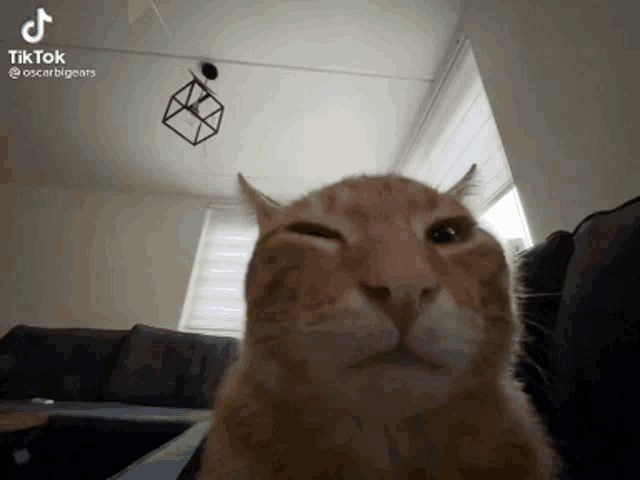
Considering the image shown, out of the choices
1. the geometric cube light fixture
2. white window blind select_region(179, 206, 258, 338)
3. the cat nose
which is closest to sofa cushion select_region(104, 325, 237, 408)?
white window blind select_region(179, 206, 258, 338)

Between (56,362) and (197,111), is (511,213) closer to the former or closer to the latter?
(197,111)

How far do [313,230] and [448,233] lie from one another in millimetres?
155

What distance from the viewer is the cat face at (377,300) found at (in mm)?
206

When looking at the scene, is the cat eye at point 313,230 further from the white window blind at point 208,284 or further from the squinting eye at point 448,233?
the white window blind at point 208,284

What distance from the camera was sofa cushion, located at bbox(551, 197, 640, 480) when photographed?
1.02 feet

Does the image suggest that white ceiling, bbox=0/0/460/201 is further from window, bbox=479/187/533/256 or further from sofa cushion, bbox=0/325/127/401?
sofa cushion, bbox=0/325/127/401

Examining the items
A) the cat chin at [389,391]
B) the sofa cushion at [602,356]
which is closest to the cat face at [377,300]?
the cat chin at [389,391]

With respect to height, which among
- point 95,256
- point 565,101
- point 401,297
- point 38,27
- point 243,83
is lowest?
point 401,297

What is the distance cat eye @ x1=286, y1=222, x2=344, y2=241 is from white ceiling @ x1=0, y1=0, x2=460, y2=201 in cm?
94

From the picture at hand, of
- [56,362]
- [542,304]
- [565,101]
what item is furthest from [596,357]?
[56,362]

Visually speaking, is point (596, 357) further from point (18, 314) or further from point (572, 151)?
point (18, 314)

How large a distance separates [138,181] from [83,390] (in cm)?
200

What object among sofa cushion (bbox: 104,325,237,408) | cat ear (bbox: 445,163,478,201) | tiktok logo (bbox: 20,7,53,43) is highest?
tiktok logo (bbox: 20,7,53,43)

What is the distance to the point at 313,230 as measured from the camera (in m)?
0.35
